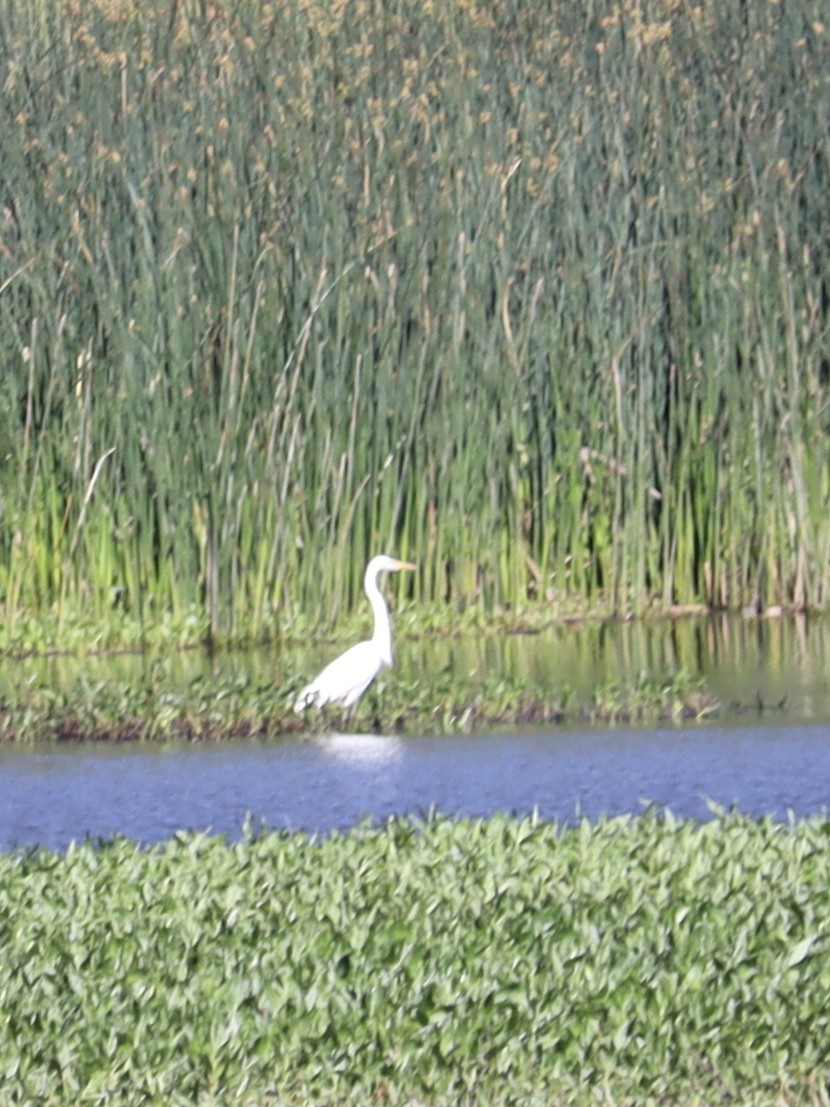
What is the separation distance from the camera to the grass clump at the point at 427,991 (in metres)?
4.50

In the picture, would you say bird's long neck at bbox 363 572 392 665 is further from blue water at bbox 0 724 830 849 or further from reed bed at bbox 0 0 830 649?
reed bed at bbox 0 0 830 649

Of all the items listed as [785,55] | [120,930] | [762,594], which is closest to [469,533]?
[762,594]

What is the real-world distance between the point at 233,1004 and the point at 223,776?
315 cm

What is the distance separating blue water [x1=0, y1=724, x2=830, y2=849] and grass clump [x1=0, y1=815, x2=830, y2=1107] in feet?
6.21

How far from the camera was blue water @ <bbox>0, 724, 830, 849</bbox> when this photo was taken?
7023 millimetres

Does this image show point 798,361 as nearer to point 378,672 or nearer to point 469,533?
point 469,533

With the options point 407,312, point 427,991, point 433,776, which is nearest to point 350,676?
point 433,776

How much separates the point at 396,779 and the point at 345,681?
1.06m

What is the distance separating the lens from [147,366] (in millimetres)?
10297

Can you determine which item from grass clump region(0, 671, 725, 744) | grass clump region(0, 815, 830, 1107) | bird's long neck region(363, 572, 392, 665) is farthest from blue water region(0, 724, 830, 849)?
grass clump region(0, 815, 830, 1107)

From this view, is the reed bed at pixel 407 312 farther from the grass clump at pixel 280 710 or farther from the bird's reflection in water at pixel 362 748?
the bird's reflection in water at pixel 362 748

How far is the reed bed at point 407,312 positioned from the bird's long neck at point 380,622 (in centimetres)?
94

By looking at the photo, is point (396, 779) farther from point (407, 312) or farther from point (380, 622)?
point (407, 312)

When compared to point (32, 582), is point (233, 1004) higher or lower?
lower
